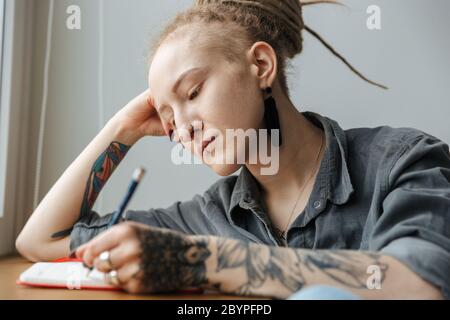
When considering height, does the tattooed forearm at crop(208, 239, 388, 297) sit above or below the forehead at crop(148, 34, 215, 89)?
below

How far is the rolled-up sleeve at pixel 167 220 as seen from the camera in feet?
3.77

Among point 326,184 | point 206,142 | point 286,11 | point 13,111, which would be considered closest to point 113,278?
point 206,142

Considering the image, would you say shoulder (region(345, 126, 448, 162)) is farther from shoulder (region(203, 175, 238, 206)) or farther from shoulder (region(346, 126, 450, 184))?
shoulder (region(203, 175, 238, 206))

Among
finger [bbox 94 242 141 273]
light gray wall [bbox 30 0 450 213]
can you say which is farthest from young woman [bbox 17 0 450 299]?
light gray wall [bbox 30 0 450 213]

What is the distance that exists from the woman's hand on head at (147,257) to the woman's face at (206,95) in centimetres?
33

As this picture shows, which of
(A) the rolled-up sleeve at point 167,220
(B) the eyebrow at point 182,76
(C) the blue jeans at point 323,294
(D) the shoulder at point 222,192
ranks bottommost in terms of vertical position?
(A) the rolled-up sleeve at point 167,220

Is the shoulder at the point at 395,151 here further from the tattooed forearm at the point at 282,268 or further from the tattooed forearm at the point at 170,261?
the tattooed forearm at the point at 170,261

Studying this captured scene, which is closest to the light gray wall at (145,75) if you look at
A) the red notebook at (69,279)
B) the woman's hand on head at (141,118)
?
the woman's hand on head at (141,118)

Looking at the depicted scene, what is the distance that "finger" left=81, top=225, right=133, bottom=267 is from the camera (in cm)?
65

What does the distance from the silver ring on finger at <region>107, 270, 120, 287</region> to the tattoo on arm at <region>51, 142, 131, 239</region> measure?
0.54m

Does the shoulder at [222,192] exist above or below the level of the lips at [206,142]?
below
